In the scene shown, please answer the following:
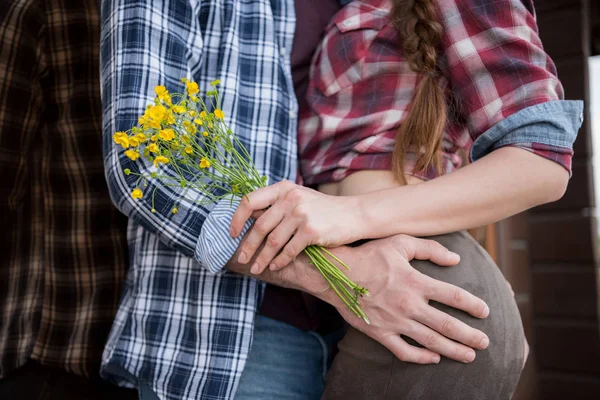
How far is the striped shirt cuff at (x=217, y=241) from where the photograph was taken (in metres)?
0.88

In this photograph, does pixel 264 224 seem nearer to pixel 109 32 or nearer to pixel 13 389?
pixel 109 32

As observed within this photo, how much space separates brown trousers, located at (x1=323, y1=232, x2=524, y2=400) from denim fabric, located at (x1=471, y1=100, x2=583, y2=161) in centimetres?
21

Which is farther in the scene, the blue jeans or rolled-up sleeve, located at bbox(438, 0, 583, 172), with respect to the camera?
the blue jeans

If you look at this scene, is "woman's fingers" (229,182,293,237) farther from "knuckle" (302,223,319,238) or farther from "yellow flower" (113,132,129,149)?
"yellow flower" (113,132,129,149)

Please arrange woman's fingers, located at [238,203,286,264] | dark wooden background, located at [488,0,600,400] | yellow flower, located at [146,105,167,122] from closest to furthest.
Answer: yellow flower, located at [146,105,167,122], woman's fingers, located at [238,203,286,264], dark wooden background, located at [488,0,600,400]

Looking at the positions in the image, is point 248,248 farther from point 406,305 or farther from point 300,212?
point 406,305

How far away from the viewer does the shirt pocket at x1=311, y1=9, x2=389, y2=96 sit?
3.39 ft

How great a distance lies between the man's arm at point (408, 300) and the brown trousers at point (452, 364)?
2cm

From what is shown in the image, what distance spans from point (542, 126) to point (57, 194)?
1077 millimetres

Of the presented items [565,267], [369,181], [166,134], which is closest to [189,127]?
[166,134]

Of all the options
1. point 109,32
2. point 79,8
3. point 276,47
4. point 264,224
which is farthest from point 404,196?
point 79,8

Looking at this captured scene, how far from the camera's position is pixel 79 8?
1.31 meters

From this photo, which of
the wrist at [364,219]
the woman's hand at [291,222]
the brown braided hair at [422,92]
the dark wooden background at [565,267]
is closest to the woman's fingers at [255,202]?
the woman's hand at [291,222]

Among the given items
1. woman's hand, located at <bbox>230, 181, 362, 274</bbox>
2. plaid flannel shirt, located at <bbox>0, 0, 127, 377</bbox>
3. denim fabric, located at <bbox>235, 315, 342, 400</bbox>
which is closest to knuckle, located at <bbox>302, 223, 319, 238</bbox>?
woman's hand, located at <bbox>230, 181, 362, 274</bbox>
